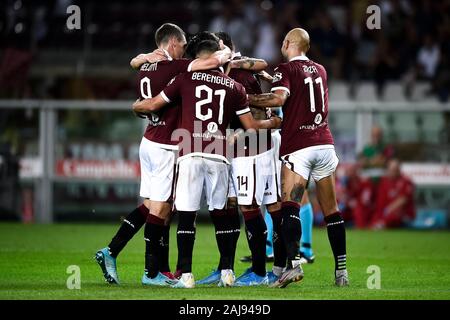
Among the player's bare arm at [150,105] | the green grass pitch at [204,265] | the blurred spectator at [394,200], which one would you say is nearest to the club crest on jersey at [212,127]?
the player's bare arm at [150,105]

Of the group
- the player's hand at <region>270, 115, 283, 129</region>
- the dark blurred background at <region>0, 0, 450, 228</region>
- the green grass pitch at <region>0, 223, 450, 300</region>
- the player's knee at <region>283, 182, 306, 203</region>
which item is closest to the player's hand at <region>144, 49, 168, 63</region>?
the player's hand at <region>270, 115, 283, 129</region>

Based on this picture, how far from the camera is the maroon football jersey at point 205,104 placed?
414 inches

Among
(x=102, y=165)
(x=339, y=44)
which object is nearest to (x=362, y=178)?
(x=339, y=44)

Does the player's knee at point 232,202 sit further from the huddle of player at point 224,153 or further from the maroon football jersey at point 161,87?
the maroon football jersey at point 161,87

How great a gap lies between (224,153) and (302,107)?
985 millimetres

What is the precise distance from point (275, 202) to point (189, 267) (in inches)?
58.4

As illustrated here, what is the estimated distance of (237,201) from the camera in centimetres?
1118

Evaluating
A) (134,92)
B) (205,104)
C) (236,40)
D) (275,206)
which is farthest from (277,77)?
(236,40)

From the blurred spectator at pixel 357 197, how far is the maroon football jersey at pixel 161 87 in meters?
10.6

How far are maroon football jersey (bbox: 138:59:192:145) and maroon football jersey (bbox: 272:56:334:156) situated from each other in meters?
1.04

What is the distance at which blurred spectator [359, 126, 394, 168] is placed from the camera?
2123 centimetres

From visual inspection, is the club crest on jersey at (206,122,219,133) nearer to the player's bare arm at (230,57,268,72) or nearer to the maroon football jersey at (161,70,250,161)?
the maroon football jersey at (161,70,250,161)

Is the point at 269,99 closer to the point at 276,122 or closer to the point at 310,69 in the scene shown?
the point at 276,122
